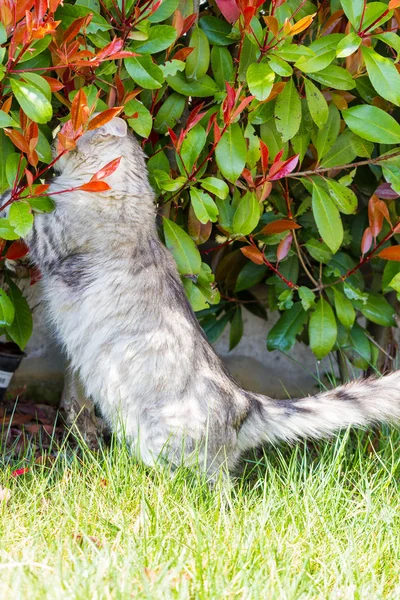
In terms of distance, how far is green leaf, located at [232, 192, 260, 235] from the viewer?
10.7ft

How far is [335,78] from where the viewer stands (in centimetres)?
313

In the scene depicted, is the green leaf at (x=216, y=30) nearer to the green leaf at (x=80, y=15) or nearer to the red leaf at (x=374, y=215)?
the green leaf at (x=80, y=15)

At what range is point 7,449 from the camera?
4.04 m

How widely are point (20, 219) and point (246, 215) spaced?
1036mm

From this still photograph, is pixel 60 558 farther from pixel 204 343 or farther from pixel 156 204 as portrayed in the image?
pixel 156 204

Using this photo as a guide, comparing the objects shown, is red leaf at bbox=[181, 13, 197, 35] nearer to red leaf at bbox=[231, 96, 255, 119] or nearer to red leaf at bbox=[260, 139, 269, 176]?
red leaf at bbox=[231, 96, 255, 119]

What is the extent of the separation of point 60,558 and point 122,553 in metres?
0.22

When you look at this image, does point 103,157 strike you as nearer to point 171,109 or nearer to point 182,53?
point 171,109

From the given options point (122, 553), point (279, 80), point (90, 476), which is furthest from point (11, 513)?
point (279, 80)

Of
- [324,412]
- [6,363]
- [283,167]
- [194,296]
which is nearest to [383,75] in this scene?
[283,167]

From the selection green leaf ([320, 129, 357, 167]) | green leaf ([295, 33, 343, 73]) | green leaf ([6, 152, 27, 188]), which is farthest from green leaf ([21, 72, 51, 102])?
green leaf ([320, 129, 357, 167])

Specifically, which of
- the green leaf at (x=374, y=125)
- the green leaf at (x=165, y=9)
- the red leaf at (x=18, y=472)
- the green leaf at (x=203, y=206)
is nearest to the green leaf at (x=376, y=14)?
the green leaf at (x=374, y=125)

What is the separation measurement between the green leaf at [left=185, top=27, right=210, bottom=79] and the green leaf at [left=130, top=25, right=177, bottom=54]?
0.23 m

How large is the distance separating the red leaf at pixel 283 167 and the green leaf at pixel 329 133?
329mm
